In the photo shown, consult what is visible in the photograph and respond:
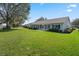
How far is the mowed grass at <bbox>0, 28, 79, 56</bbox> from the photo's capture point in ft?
6.91

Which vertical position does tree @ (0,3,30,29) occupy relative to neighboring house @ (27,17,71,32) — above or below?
above

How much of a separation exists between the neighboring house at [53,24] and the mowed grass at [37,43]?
65mm

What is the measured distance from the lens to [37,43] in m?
2.14

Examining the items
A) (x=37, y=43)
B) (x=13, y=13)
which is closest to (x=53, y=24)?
(x=37, y=43)

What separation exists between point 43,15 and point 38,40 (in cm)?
29

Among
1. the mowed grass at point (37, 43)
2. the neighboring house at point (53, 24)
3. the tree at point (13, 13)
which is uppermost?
the tree at point (13, 13)

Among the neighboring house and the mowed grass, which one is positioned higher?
the neighboring house

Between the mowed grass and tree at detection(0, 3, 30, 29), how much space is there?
0.10 meters

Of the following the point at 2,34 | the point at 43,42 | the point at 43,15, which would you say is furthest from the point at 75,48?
the point at 2,34

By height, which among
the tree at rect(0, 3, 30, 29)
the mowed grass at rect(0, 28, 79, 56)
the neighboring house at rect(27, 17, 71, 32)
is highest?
the tree at rect(0, 3, 30, 29)

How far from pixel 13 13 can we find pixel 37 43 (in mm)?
440

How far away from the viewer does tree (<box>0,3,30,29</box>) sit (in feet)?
7.09

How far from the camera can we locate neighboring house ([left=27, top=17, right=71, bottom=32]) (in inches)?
84.6

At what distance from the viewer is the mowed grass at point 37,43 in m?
2.11
